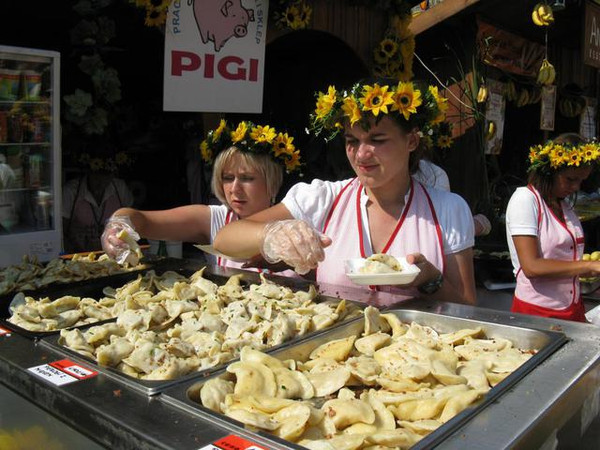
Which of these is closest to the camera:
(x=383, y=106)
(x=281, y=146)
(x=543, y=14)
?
(x=383, y=106)

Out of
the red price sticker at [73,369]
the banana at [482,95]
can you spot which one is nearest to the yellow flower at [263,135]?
the red price sticker at [73,369]

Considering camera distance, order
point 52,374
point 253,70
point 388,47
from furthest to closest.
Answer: point 388,47 < point 253,70 < point 52,374

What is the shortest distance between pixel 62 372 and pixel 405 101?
144 cm

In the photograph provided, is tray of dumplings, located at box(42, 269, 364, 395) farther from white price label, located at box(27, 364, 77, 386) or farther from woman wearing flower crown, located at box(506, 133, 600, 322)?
Answer: woman wearing flower crown, located at box(506, 133, 600, 322)

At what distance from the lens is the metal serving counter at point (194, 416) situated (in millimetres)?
965

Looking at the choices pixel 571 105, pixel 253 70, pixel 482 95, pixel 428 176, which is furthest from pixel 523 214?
pixel 571 105

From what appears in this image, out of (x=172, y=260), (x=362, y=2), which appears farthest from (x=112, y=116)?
(x=172, y=260)

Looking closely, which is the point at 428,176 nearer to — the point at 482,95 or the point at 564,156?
the point at 564,156

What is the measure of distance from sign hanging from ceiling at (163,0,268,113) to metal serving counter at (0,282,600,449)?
2.90m

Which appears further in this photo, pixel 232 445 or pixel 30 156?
pixel 30 156

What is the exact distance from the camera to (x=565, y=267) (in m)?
2.98

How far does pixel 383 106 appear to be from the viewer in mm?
1993

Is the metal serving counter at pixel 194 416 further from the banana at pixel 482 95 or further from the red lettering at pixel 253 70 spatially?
the banana at pixel 482 95

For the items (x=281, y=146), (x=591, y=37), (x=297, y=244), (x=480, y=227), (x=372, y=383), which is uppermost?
(x=591, y=37)
